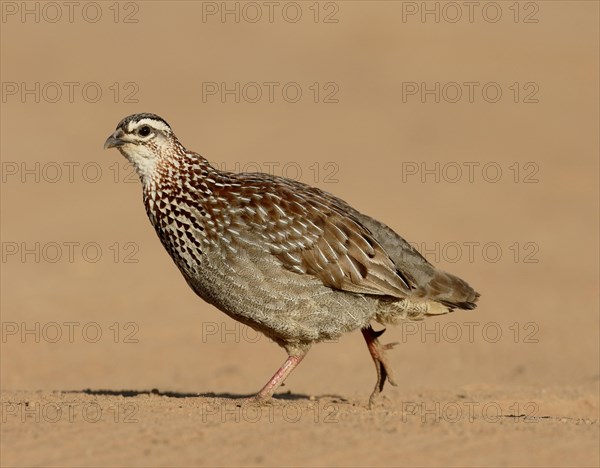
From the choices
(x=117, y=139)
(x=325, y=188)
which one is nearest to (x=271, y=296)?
(x=117, y=139)

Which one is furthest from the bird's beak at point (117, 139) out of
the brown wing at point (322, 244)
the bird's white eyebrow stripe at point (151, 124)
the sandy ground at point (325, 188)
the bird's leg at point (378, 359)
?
the bird's leg at point (378, 359)

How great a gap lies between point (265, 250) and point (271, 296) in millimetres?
419

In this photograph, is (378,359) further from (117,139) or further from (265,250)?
(117,139)

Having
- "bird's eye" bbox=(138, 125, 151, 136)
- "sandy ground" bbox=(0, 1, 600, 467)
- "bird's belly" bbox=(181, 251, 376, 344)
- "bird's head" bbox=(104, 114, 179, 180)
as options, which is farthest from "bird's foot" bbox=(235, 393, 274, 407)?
"bird's eye" bbox=(138, 125, 151, 136)

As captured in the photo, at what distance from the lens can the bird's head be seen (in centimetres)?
1082

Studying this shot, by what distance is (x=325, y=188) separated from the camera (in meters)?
26.7

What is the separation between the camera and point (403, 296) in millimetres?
11055

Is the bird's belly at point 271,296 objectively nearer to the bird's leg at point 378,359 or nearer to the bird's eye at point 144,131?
the bird's leg at point 378,359

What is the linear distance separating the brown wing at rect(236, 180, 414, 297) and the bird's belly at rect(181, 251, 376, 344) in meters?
0.12

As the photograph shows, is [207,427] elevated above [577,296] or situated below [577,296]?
above

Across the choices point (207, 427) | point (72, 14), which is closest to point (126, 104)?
point (72, 14)

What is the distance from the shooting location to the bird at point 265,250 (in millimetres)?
10609

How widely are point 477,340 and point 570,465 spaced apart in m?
10.6

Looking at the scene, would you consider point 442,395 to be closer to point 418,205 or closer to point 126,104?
point 418,205
